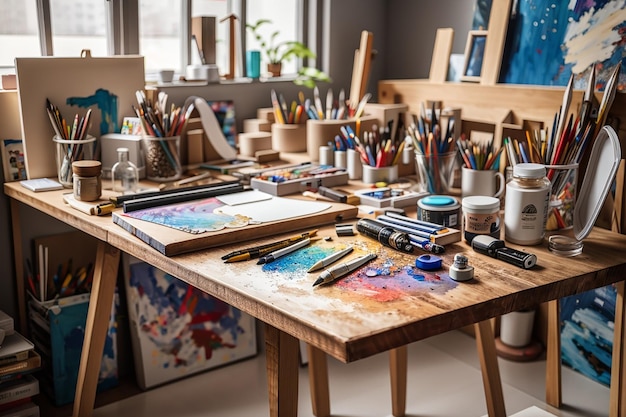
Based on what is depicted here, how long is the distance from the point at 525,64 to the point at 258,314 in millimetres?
1546

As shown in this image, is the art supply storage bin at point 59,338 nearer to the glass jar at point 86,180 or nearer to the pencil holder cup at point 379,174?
the glass jar at point 86,180

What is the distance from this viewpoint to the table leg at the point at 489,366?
2104mm

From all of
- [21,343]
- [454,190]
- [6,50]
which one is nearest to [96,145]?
[6,50]

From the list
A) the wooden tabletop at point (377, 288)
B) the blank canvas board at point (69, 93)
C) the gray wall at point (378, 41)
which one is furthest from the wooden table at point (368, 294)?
the gray wall at point (378, 41)

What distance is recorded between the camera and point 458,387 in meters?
2.51

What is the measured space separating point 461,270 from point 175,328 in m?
1.49

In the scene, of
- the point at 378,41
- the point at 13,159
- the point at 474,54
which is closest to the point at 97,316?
the point at 13,159

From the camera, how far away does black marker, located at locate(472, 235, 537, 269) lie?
1.47m

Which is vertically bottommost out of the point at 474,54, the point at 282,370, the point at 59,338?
the point at 59,338

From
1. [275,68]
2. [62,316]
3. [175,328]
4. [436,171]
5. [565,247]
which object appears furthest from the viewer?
[275,68]

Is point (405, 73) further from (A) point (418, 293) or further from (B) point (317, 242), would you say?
(A) point (418, 293)

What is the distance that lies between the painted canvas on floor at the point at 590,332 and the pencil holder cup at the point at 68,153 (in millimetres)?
1710

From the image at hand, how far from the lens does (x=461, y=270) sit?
139cm

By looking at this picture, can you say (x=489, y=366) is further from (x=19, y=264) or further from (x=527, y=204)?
(x=19, y=264)
